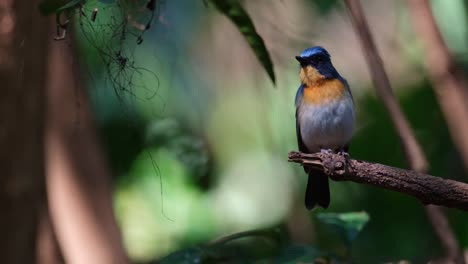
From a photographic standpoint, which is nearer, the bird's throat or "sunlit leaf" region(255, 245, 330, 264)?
"sunlit leaf" region(255, 245, 330, 264)

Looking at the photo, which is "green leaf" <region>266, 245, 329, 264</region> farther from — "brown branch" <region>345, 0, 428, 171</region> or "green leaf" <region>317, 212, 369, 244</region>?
"brown branch" <region>345, 0, 428, 171</region>

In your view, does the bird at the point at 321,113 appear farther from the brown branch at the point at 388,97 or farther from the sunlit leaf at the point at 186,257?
the sunlit leaf at the point at 186,257

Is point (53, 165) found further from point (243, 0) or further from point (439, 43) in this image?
point (439, 43)

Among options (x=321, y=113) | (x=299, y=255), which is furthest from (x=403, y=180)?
(x=321, y=113)

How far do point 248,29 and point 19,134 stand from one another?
1006 mm


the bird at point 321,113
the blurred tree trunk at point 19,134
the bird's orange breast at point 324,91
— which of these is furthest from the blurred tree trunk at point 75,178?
the blurred tree trunk at point 19,134

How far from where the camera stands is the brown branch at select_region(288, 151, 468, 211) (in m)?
2.63

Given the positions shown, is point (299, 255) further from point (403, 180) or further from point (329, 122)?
point (329, 122)

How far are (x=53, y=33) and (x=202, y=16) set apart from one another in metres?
2.55

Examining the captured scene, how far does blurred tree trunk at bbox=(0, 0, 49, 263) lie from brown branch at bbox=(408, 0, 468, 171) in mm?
2322

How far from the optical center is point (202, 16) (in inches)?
244

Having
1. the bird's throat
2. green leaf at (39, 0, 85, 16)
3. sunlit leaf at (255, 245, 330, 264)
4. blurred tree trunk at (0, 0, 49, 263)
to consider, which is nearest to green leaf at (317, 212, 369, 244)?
sunlit leaf at (255, 245, 330, 264)

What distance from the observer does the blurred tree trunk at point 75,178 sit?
4.21 metres

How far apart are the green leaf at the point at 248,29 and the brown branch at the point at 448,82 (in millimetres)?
1476
